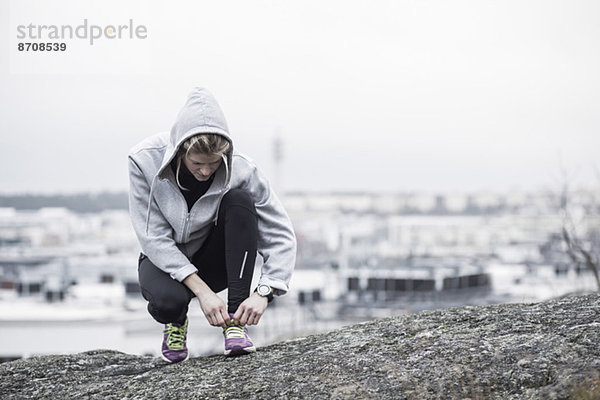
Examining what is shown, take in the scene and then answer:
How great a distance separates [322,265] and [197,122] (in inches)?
2255

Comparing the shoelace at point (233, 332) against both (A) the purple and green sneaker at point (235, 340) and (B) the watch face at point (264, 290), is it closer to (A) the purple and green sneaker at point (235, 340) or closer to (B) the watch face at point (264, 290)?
(A) the purple and green sneaker at point (235, 340)

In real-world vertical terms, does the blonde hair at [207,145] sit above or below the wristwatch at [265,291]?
above

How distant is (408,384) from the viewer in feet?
6.54

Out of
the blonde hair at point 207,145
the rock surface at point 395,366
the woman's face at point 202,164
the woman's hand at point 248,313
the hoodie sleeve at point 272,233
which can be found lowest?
the rock surface at point 395,366

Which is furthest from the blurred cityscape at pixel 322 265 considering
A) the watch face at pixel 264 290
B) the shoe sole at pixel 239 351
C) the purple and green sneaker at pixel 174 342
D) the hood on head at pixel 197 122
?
the hood on head at pixel 197 122

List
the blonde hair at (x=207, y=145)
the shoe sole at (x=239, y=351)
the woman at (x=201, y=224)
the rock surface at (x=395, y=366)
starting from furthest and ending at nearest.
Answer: the shoe sole at (x=239, y=351)
the woman at (x=201, y=224)
the blonde hair at (x=207, y=145)
the rock surface at (x=395, y=366)

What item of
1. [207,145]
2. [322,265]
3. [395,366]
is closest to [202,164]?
[207,145]

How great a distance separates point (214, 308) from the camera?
7.58 ft

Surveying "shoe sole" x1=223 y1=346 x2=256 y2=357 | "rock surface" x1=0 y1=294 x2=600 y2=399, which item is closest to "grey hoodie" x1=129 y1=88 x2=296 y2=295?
"shoe sole" x1=223 y1=346 x2=256 y2=357

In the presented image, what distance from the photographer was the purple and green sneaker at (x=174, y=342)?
257 centimetres

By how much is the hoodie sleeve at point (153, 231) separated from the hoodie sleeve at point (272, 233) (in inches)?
10.8

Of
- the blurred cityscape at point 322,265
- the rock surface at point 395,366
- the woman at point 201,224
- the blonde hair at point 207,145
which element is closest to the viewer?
the rock surface at point 395,366

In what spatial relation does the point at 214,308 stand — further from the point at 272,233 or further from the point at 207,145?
the point at 207,145

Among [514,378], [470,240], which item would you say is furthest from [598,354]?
[470,240]
